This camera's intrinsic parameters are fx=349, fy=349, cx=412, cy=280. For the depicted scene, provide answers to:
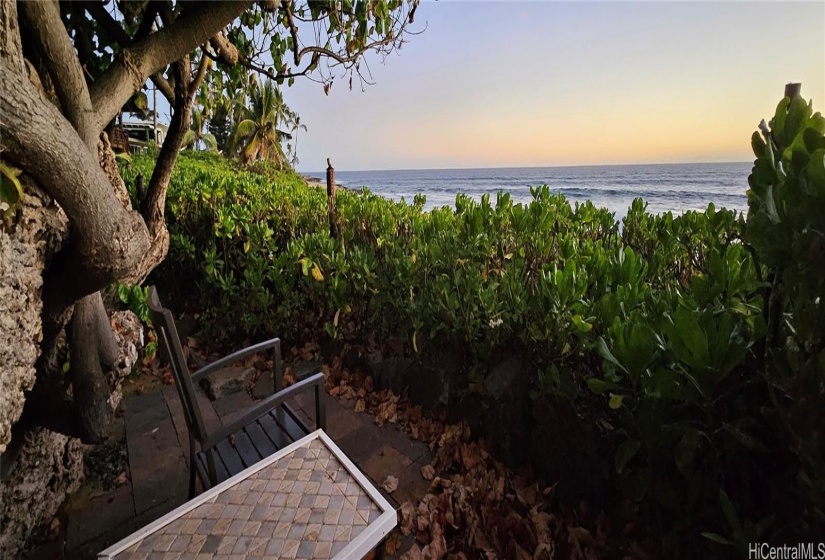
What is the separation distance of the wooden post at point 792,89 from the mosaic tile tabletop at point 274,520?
6.73ft

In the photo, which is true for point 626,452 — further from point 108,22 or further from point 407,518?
point 108,22

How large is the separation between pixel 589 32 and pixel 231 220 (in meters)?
4.78

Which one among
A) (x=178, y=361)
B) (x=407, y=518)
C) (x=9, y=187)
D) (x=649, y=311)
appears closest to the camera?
(x=9, y=187)

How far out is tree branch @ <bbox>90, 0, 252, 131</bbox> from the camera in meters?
1.86

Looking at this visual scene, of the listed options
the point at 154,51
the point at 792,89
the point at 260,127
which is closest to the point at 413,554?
the point at 792,89

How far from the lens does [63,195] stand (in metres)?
1.38

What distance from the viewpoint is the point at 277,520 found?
1244 mm

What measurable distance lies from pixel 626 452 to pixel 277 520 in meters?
1.37

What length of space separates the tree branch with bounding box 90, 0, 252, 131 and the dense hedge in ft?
5.60

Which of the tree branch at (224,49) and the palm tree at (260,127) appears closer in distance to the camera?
the tree branch at (224,49)

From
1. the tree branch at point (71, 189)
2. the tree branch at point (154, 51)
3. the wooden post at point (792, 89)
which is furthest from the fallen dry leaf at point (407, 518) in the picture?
the tree branch at point (154, 51)

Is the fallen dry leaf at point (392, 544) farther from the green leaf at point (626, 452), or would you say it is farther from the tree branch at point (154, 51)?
the tree branch at point (154, 51)

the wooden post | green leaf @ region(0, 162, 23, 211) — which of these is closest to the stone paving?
green leaf @ region(0, 162, 23, 211)

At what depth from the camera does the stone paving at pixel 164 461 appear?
1.89 m
